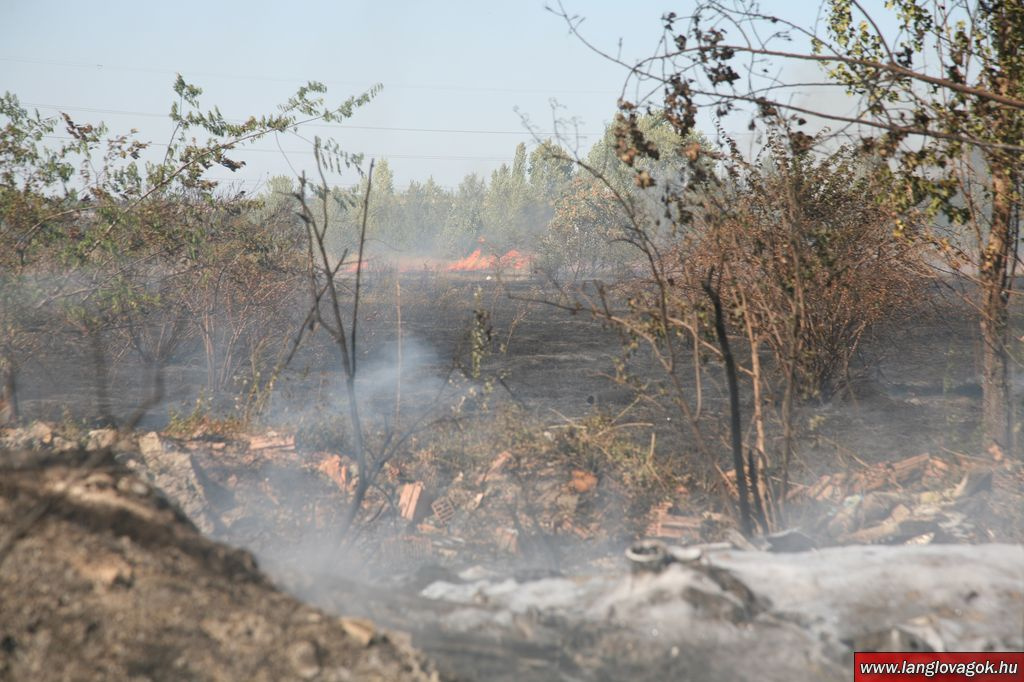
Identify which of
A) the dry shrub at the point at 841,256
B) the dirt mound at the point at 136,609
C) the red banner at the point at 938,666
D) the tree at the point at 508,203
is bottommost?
the red banner at the point at 938,666

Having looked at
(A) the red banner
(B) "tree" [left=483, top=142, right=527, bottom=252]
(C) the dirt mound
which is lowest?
(A) the red banner

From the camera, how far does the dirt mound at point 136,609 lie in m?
2.54

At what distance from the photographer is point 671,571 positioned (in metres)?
3.44

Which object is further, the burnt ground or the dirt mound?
the burnt ground

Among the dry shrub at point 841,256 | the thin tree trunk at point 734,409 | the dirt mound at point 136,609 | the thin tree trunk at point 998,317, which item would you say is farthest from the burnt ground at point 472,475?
the thin tree trunk at point 734,409

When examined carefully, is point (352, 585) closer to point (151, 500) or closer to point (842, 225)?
point (151, 500)

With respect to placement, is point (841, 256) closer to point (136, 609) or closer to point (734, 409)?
point (734, 409)

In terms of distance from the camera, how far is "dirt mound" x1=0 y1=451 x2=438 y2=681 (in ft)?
8.33

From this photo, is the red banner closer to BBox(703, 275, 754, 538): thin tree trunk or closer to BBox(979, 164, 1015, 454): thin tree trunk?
BBox(703, 275, 754, 538): thin tree trunk

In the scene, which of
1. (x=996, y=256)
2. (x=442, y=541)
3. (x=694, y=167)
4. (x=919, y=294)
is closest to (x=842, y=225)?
(x=919, y=294)

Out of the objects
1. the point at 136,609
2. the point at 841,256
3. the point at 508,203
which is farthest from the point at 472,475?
the point at 508,203

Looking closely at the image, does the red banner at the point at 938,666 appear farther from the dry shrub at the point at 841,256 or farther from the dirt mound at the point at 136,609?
the dry shrub at the point at 841,256

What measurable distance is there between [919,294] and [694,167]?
622 cm

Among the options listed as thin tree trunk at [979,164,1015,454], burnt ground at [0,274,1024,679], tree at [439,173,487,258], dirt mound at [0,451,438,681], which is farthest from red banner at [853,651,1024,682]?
tree at [439,173,487,258]
